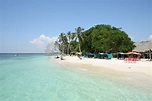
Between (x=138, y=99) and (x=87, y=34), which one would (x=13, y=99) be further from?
(x=87, y=34)

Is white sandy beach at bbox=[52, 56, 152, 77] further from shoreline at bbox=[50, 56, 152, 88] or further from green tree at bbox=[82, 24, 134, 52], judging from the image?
green tree at bbox=[82, 24, 134, 52]

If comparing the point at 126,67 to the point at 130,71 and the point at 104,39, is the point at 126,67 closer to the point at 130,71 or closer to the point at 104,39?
the point at 130,71

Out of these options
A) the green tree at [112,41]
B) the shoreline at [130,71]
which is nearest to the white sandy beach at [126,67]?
the shoreline at [130,71]

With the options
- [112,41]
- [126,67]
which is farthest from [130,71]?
[112,41]

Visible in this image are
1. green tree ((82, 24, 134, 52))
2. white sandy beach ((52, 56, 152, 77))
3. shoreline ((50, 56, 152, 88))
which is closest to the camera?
shoreline ((50, 56, 152, 88))

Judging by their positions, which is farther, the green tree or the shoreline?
the green tree

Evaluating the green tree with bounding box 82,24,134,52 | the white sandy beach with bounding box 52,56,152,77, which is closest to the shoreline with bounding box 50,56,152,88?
the white sandy beach with bounding box 52,56,152,77

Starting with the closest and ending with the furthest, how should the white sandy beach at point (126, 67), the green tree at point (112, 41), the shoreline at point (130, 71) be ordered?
the shoreline at point (130, 71)
the white sandy beach at point (126, 67)
the green tree at point (112, 41)

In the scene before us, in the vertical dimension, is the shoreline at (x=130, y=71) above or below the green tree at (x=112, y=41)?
below

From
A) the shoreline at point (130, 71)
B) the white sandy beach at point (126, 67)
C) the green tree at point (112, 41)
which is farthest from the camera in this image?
the green tree at point (112, 41)

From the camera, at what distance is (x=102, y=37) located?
157ft

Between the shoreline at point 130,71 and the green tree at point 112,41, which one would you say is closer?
the shoreline at point 130,71

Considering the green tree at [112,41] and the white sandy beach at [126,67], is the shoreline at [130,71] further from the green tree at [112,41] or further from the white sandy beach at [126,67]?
the green tree at [112,41]

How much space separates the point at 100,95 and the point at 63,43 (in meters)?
68.7
